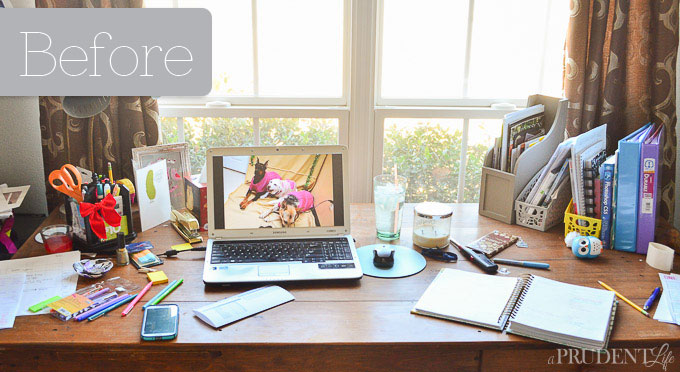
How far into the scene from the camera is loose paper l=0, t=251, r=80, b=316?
1296 millimetres

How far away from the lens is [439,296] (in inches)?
52.1

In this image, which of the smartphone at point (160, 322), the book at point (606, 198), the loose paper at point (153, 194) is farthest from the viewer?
the loose paper at point (153, 194)

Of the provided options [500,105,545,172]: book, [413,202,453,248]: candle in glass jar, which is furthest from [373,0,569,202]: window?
[413,202,453,248]: candle in glass jar

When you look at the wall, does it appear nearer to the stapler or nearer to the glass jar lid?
the stapler

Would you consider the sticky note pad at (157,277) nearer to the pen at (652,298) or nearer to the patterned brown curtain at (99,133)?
the patterned brown curtain at (99,133)

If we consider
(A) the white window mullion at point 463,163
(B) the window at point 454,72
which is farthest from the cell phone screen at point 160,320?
(A) the white window mullion at point 463,163

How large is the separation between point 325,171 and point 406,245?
325mm

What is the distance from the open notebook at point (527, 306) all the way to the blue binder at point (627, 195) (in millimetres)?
322

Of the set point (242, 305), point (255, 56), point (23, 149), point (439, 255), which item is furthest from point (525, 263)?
point (23, 149)

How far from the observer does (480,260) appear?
150cm

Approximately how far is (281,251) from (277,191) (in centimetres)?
17

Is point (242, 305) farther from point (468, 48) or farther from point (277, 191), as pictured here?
point (468, 48)

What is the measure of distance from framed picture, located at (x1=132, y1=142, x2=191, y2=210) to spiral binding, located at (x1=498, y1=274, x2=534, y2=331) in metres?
1.10

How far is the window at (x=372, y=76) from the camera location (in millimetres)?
2033
